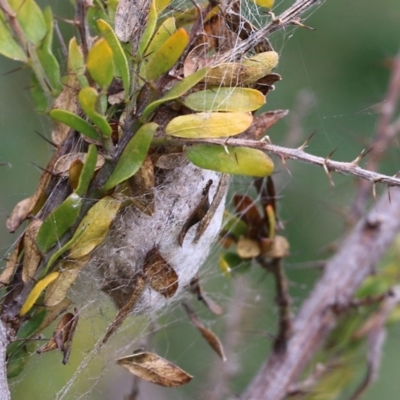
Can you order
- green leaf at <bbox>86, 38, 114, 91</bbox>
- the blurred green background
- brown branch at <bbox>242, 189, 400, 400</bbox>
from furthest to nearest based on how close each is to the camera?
1. the blurred green background
2. brown branch at <bbox>242, 189, 400, 400</bbox>
3. green leaf at <bbox>86, 38, 114, 91</bbox>

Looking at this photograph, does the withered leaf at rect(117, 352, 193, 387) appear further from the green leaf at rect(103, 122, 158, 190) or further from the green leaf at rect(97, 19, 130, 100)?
the green leaf at rect(97, 19, 130, 100)

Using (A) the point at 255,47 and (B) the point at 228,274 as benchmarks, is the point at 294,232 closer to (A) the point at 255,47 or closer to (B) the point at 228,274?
(B) the point at 228,274

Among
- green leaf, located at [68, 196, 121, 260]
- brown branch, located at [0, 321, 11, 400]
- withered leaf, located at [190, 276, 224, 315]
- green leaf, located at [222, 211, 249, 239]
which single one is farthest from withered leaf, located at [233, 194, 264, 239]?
brown branch, located at [0, 321, 11, 400]

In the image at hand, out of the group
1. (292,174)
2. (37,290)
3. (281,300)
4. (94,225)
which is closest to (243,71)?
(94,225)

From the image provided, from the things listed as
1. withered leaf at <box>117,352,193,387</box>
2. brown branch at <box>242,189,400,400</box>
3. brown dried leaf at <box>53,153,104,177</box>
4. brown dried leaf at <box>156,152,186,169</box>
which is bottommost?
brown branch at <box>242,189,400,400</box>

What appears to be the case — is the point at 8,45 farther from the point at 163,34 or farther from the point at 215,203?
the point at 215,203

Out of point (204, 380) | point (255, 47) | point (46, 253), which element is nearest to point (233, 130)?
point (255, 47)

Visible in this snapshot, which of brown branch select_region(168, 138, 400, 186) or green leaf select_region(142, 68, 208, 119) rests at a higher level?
green leaf select_region(142, 68, 208, 119)

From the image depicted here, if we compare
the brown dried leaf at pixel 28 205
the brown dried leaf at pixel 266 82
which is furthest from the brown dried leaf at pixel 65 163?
the brown dried leaf at pixel 266 82

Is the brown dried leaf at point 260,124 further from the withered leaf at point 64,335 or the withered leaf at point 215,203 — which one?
the withered leaf at point 64,335
